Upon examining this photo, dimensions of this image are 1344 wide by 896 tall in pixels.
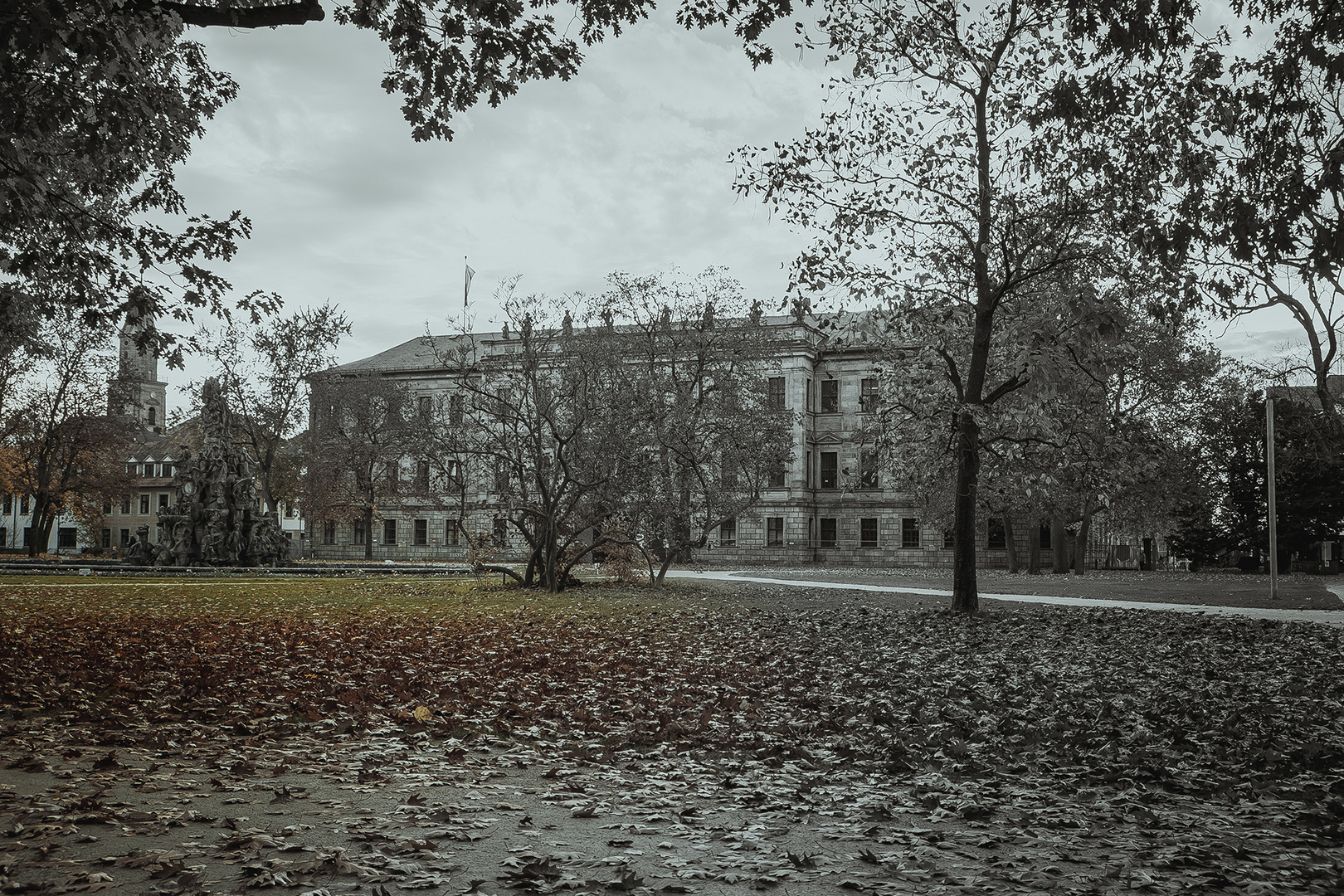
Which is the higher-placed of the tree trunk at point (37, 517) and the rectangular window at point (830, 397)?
the rectangular window at point (830, 397)

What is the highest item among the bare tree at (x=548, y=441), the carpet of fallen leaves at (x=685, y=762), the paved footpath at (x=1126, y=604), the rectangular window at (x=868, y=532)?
the bare tree at (x=548, y=441)

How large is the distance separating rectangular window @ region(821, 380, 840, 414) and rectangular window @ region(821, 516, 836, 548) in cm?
684

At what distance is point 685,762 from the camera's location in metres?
6.52

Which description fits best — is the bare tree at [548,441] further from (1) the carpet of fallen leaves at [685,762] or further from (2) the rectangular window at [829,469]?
(2) the rectangular window at [829,469]

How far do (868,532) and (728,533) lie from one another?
8556mm

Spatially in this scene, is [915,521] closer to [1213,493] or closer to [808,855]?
[1213,493]

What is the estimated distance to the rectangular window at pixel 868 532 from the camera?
6166 centimetres

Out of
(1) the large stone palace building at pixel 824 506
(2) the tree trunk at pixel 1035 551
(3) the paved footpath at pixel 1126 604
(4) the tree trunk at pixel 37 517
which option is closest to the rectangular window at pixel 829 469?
(1) the large stone palace building at pixel 824 506

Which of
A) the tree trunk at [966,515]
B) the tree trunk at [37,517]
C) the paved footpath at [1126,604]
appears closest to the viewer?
the paved footpath at [1126,604]

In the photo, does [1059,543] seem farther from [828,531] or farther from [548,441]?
[548,441]

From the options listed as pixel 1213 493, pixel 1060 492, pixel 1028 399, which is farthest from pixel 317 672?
pixel 1213 493

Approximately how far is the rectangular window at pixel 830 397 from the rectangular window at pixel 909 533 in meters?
8.24

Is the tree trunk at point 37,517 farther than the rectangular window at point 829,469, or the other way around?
the rectangular window at point 829,469

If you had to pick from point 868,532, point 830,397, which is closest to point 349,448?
point 830,397
